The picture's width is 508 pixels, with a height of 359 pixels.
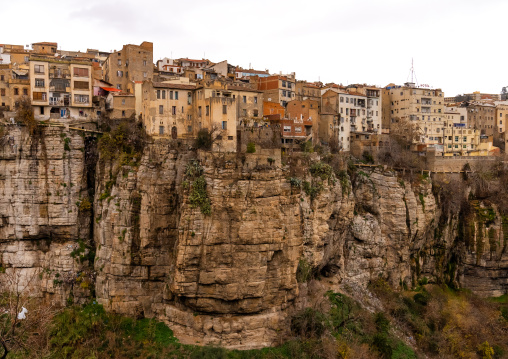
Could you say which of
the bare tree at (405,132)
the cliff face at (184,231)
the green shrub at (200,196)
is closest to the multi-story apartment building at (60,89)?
the cliff face at (184,231)

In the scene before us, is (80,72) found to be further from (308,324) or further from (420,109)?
(420,109)

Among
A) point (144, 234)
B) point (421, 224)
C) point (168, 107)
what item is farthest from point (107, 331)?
point (421, 224)

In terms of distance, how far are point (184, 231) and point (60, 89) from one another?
14913mm

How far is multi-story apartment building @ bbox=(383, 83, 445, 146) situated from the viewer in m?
50.3

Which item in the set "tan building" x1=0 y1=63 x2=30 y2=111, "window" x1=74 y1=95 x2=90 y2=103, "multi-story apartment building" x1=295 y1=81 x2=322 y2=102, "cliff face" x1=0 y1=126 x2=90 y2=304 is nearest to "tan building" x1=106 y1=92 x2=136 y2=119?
"window" x1=74 y1=95 x2=90 y2=103

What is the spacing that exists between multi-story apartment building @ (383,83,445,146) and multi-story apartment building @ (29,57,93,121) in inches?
1224

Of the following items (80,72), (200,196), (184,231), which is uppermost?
(80,72)

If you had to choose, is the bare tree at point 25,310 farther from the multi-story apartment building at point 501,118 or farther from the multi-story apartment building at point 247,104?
the multi-story apartment building at point 501,118

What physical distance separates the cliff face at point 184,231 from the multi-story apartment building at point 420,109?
66.4 feet

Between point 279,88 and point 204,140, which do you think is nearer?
point 204,140

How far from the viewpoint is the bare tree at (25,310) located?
17.4 metres

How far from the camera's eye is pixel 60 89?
3294cm

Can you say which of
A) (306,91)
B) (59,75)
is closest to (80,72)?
(59,75)

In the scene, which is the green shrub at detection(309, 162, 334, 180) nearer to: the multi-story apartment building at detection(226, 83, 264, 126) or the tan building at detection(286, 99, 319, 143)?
the multi-story apartment building at detection(226, 83, 264, 126)
